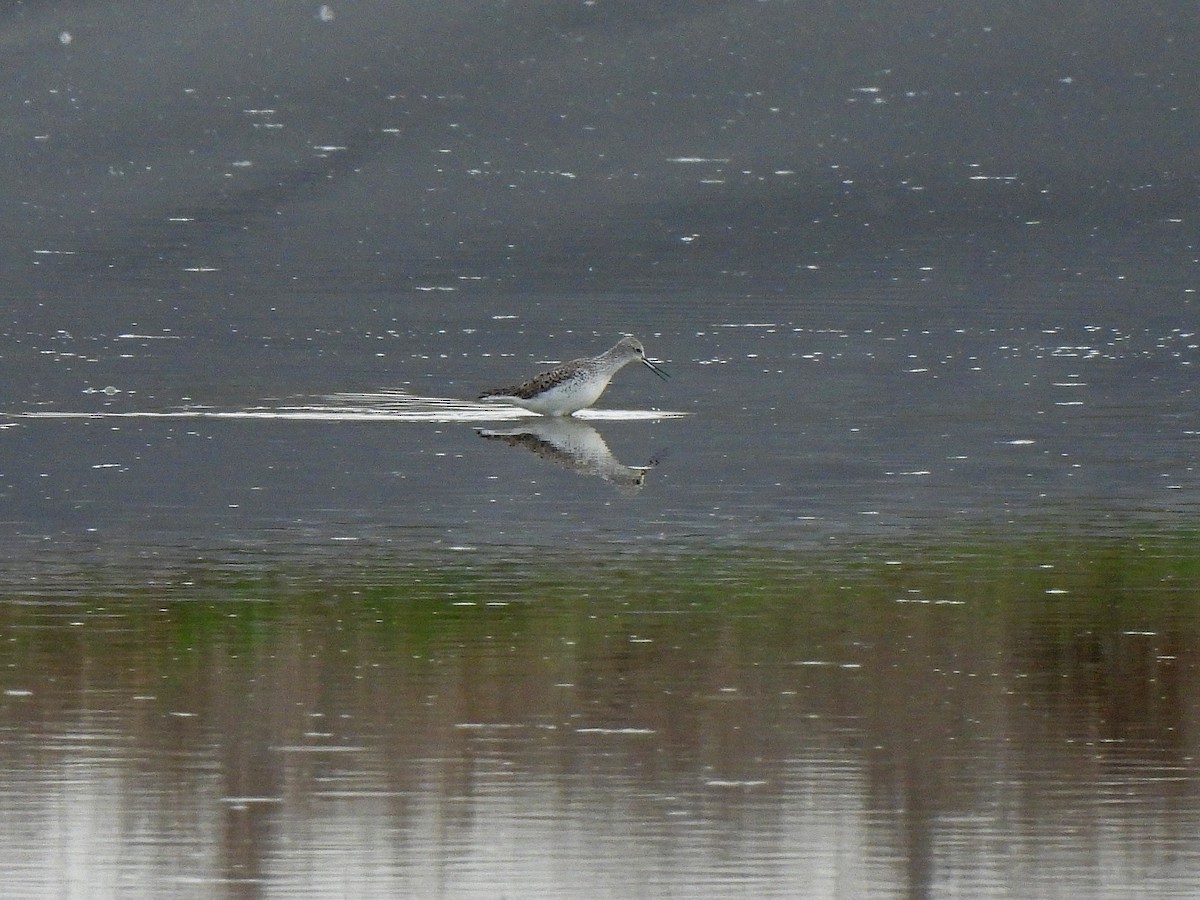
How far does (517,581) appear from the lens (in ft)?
44.3

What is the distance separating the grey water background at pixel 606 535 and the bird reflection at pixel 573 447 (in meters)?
0.14

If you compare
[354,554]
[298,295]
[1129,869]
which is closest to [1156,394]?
[354,554]

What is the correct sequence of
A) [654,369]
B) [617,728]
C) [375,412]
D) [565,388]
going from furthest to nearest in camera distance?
[654,369], [375,412], [565,388], [617,728]

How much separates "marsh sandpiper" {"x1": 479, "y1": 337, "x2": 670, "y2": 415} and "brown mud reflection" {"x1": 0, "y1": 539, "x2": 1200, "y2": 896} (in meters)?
6.02

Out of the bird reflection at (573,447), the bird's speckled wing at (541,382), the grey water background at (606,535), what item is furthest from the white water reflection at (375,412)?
the bird reflection at (573,447)

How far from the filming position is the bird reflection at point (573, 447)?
57.1ft

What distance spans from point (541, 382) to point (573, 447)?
4.50 feet

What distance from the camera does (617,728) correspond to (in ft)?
33.7

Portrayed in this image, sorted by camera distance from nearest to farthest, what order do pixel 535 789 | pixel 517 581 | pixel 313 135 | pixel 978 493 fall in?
1. pixel 535 789
2. pixel 517 581
3. pixel 978 493
4. pixel 313 135

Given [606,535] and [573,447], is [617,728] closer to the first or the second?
[606,535]

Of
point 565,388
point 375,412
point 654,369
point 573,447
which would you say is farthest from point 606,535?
point 654,369

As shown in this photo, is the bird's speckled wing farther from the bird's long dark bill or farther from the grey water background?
the bird's long dark bill

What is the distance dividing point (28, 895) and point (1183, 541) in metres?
8.44

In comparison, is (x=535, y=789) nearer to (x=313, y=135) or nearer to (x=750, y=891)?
(x=750, y=891)
